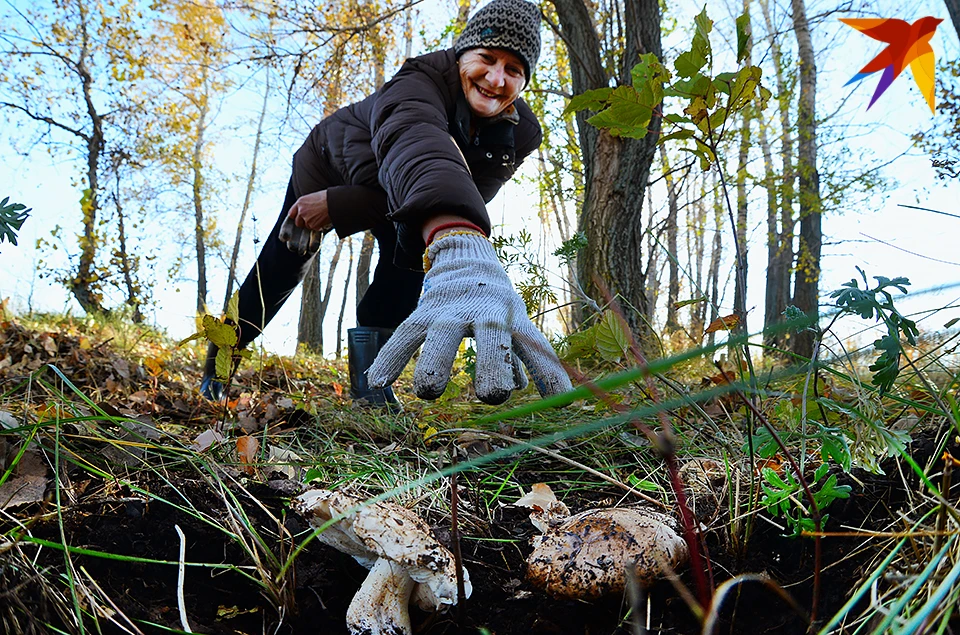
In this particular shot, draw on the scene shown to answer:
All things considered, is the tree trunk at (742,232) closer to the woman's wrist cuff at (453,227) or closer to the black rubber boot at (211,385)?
the woman's wrist cuff at (453,227)

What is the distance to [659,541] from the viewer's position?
0.96 metres

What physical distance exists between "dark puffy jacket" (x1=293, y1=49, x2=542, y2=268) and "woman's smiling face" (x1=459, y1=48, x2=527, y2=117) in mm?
52

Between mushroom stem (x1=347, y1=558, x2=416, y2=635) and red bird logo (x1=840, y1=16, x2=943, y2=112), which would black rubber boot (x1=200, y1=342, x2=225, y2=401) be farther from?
red bird logo (x1=840, y1=16, x2=943, y2=112)

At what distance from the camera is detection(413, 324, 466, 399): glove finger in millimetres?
1370

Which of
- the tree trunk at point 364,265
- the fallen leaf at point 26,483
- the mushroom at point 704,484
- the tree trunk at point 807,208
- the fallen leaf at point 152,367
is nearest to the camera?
the fallen leaf at point 26,483

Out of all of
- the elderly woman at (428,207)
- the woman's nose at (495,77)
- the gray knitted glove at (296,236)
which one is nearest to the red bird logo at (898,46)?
the elderly woman at (428,207)

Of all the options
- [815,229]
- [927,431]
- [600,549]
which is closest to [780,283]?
[815,229]

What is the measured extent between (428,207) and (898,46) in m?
1.36

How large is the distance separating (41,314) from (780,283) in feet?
35.1

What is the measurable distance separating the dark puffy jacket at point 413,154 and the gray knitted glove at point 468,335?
32 centimetres

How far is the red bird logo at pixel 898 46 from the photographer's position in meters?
0.59

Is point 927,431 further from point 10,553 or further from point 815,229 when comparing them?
point 815,229

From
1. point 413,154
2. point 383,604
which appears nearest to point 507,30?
point 413,154

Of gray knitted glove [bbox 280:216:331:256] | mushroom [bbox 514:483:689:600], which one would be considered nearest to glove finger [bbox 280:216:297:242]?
gray knitted glove [bbox 280:216:331:256]
